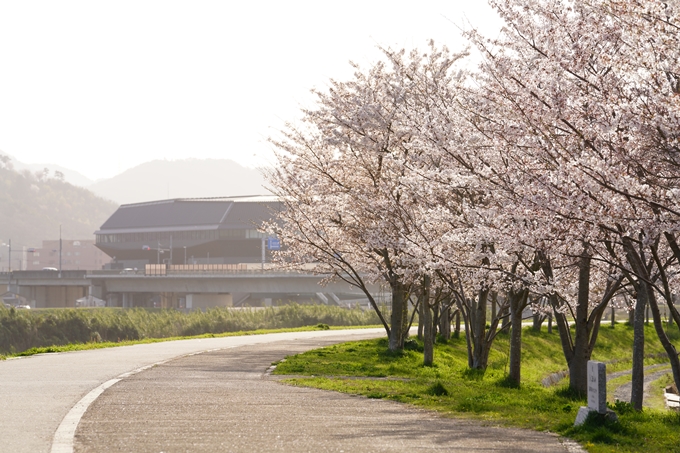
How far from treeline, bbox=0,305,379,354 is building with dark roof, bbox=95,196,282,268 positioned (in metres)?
69.6

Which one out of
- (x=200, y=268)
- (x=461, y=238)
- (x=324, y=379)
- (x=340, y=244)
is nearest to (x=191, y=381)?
(x=324, y=379)

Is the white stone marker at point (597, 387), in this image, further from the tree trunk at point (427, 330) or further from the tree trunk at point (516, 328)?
the tree trunk at point (427, 330)

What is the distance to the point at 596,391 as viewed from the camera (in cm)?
990

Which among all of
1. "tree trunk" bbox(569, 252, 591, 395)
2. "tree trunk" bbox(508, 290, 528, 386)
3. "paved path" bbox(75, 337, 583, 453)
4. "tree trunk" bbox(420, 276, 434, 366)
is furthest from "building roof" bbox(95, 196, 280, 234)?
"paved path" bbox(75, 337, 583, 453)

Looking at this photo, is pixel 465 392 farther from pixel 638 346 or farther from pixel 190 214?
pixel 190 214

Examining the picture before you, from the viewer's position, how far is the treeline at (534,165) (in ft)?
31.5

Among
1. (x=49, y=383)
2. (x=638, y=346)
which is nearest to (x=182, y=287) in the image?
(x=49, y=383)

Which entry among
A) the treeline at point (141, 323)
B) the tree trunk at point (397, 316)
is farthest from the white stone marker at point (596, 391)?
the treeline at point (141, 323)

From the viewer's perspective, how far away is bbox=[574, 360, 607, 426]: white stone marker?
385 inches

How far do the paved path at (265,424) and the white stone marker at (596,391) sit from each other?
1.97ft

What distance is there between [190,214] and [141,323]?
87463 millimetres

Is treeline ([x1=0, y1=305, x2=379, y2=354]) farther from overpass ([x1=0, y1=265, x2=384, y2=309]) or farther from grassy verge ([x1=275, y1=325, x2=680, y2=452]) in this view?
grassy verge ([x1=275, y1=325, x2=680, y2=452])

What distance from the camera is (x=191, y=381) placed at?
15.5 metres

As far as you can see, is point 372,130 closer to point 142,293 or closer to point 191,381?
point 191,381
